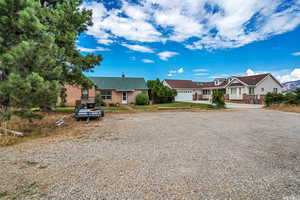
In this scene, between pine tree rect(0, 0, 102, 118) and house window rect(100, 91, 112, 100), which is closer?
pine tree rect(0, 0, 102, 118)

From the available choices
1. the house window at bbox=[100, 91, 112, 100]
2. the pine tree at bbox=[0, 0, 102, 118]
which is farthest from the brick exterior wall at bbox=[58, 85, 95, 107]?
the pine tree at bbox=[0, 0, 102, 118]

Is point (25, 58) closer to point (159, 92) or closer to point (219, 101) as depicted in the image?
point (219, 101)

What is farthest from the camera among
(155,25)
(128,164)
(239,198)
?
(155,25)

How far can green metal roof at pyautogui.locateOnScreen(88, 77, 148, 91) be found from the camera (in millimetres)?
22281

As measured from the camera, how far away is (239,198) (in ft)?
7.40

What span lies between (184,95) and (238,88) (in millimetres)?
10591

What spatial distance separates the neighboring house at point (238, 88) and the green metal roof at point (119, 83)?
999cm

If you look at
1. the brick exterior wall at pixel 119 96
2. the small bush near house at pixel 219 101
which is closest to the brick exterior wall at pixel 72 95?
the brick exterior wall at pixel 119 96

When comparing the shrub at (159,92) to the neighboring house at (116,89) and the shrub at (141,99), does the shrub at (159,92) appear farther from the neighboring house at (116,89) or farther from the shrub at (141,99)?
the shrub at (141,99)

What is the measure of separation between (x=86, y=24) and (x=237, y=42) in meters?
21.6

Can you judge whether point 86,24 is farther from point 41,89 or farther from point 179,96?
point 179,96

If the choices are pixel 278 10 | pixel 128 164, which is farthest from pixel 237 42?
pixel 128 164

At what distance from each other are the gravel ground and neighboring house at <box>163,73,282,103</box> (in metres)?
24.7

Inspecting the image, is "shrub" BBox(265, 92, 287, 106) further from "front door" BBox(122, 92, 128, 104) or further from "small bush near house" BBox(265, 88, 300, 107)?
"front door" BBox(122, 92, 128, 104)
